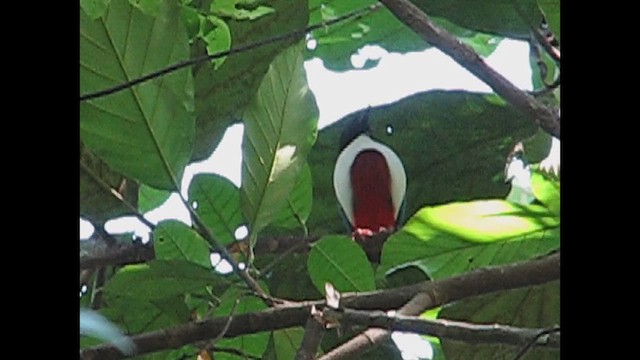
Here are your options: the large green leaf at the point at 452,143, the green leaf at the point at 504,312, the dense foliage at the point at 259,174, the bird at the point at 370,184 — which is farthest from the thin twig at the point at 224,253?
the bird at the point at 370,184

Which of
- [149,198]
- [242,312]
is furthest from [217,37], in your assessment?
[242,312]

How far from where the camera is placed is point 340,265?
0.68 m

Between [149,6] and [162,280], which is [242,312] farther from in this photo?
[149,6]

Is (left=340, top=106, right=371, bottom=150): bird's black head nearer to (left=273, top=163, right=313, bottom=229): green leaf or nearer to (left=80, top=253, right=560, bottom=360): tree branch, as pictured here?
(left=273, top=163, right=313, bottom=229): green leaf

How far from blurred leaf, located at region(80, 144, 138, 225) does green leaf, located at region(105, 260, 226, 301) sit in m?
0.06

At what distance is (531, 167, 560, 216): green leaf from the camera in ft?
1.87

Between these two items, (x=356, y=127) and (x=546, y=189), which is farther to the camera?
(x=356, y=127)

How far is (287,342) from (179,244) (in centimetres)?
10

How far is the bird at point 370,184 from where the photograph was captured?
1.21 m

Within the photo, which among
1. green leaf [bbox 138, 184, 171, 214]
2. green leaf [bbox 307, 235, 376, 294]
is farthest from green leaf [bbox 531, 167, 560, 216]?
green leaf [bbox 138, 184, 171, 214]
